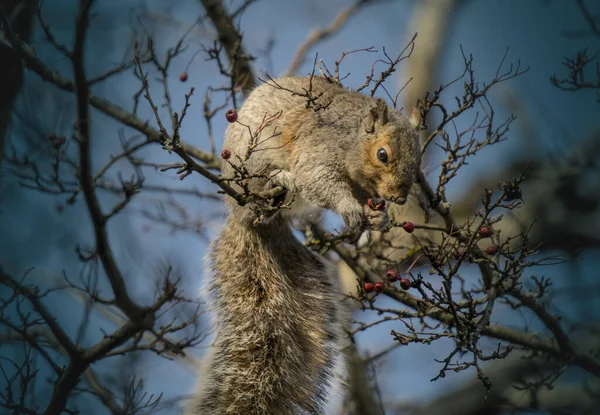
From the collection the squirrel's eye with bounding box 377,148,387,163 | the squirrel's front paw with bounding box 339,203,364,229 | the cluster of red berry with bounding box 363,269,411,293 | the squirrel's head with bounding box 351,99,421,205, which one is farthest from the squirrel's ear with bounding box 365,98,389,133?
the cluster of red berry with bounding box 363,269,411,293

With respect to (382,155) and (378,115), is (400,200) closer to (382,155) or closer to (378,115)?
(382,155)

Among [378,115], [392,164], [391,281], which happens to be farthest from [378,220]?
[378,115]

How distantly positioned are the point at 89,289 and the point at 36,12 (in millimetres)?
1756

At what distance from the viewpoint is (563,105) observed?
5773 millimetres

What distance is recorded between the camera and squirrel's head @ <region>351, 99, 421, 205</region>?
417 centimetres

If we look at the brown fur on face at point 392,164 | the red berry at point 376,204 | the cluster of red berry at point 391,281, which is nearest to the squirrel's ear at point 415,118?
the brown fur on face at point 392,164

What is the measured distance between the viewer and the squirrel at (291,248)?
4.23 metres

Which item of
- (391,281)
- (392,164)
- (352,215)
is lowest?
(391,281)

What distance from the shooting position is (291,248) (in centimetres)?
491

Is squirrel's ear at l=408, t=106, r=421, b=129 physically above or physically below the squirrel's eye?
above

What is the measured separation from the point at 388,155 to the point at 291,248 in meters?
1.13

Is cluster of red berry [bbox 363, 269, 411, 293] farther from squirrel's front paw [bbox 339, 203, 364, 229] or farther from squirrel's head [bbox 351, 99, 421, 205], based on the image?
squirrel's head [bbox 351, 99, 421, 205]

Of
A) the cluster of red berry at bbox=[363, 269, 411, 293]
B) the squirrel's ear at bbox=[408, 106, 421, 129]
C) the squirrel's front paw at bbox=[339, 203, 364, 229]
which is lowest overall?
the cluster of red berry at bbox=[363, 269, 411, 293]

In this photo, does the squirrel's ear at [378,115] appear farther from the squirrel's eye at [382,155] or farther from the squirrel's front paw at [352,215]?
the squirrel's front paw at [352,215]
